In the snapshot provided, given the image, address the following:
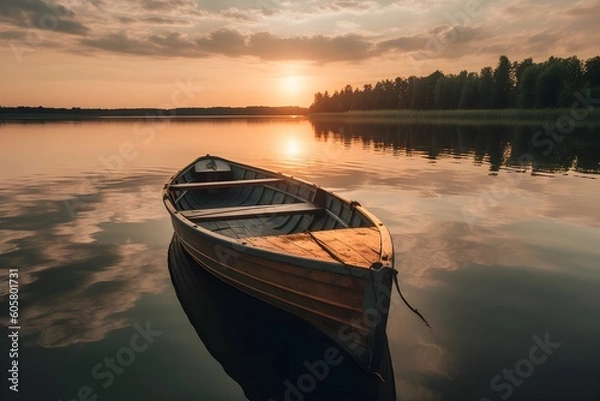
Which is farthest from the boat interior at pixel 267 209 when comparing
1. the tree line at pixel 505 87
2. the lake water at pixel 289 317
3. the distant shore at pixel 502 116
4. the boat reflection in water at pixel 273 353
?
the tree line at pixel 505 87

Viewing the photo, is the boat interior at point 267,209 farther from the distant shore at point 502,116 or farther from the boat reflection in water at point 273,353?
the distant shore at point 502,116

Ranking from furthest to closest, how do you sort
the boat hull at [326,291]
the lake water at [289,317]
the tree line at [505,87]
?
the tree line at [505,87], the lake water at [289,317], the boat hull at [326,291]

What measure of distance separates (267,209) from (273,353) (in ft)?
15.0

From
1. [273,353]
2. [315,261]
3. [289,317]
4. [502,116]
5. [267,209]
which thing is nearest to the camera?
[315,261]

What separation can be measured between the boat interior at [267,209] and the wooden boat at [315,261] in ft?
0.11

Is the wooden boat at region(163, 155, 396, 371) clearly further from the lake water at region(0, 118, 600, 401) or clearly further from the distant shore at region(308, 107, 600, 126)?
the distant shore at region(308, 107, 600, 126)

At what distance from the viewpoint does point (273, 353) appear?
701 cm

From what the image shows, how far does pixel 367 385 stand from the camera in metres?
6.10

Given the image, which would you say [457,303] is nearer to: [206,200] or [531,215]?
[531,215]

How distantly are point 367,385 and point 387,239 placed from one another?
255cm

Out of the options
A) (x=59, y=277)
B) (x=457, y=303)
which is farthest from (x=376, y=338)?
(x=59, y=277)

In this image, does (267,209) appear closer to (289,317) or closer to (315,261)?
(289,317)

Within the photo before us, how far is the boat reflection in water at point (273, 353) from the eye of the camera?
238 inches

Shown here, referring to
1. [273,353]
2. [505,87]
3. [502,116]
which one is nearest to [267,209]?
[273,353]
